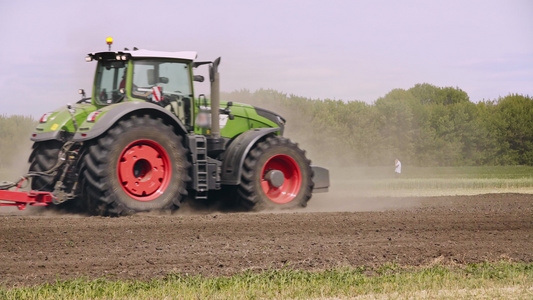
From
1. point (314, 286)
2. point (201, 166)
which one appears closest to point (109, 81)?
point (201, 166)

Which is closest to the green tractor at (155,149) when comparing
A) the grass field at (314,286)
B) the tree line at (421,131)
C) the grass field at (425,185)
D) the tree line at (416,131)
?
the grass field at (314,286)

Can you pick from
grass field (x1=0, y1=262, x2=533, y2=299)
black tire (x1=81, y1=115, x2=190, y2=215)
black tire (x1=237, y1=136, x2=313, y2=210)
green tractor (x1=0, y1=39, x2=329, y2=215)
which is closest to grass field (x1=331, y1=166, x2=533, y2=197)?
black tire (x1=237, y1=136, x2=313, y2=210)

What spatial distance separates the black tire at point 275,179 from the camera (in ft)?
35.0

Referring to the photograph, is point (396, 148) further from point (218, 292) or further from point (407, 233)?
point (218, 292)

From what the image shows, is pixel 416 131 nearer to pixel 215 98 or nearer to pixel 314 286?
pixel 215 98

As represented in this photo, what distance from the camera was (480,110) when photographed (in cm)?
5144

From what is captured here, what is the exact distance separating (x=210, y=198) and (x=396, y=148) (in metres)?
29.8

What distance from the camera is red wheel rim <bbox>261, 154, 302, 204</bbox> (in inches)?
443

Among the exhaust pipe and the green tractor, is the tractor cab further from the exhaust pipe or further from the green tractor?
the exhaust pipe

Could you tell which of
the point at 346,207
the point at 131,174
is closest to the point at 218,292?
the point at 131,174

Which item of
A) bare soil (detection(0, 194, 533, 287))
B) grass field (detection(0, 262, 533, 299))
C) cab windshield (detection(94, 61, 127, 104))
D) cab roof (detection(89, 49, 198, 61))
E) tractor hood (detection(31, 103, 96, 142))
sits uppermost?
cab roof (detection(89, 49, 198, 61))

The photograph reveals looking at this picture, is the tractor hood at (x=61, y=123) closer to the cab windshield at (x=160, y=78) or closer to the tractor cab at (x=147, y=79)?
the tractor cab at (x=147, y=79)

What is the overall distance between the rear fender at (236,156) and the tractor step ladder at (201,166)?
0.47 metres

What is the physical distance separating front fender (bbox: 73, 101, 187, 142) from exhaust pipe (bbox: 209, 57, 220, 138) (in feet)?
2.65
